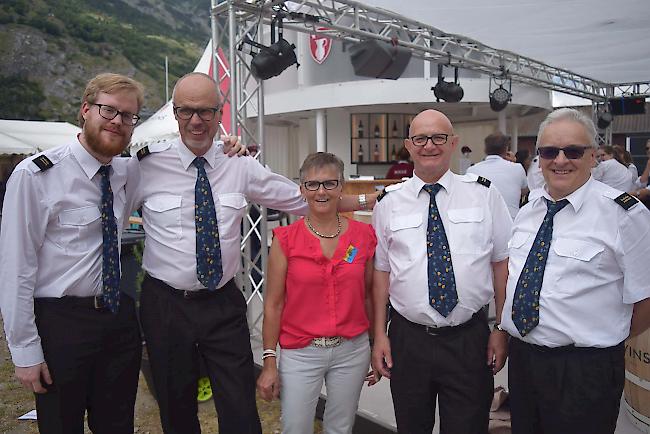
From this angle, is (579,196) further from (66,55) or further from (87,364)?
(66,55)

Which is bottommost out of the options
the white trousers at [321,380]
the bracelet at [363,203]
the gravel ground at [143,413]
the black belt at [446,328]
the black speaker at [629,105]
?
the gravel ground at [143,413]

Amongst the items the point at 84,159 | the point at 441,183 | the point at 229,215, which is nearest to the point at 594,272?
the point at 441,183

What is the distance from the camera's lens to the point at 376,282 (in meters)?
2.33

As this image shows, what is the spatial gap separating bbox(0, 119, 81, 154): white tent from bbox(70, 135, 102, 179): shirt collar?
464 inches

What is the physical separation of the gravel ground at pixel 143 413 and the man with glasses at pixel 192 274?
112 centimetres

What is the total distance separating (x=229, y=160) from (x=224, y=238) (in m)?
0.40

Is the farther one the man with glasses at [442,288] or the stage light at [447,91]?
the stage light at [447,91]

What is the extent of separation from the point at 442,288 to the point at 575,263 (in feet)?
1.61

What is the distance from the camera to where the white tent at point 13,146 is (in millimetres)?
12078

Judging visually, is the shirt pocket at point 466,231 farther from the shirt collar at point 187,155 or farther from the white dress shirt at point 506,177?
the white dress shirt at point 506,177

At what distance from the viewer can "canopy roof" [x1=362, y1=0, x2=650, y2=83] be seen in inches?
222

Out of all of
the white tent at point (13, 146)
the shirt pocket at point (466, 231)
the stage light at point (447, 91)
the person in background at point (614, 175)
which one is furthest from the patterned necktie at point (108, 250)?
the white tent at point (13, 146)

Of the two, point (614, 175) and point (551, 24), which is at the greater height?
point (551, 24)

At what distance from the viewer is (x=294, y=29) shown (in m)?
5.41
